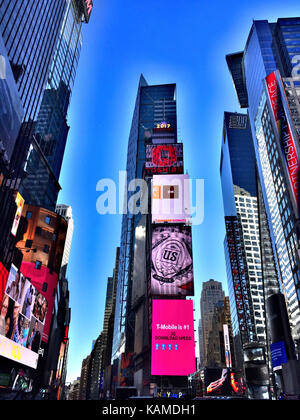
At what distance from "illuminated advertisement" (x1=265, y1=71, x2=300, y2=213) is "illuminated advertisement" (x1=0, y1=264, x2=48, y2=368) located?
48181 mm

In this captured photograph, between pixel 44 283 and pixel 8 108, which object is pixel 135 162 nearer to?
pixel 44 283

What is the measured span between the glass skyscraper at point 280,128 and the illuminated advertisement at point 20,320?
1897 inches

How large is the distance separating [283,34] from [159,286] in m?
94.0

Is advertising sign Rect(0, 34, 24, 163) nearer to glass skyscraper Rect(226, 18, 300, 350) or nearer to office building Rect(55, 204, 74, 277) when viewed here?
glass skyscraper Rect(226, 18, 300, 350)

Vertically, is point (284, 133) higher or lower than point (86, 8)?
lower

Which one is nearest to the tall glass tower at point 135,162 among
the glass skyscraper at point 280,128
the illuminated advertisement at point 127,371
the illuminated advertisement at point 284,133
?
the illuminated advertisement at point 127,371

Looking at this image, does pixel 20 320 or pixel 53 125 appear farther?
pixel 53 125

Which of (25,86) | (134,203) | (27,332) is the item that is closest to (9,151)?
(25,86)

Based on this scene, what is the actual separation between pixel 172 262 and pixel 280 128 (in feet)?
124

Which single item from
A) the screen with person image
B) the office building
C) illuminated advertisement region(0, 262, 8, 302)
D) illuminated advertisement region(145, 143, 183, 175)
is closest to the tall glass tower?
illuminated advertisement region(145, 143, 183, 175)

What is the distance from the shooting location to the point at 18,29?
46594 millimetres

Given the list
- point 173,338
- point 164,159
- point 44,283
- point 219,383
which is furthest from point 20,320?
point 164,159

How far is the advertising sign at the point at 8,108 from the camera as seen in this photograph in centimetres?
3684

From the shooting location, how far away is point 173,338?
41594mm
